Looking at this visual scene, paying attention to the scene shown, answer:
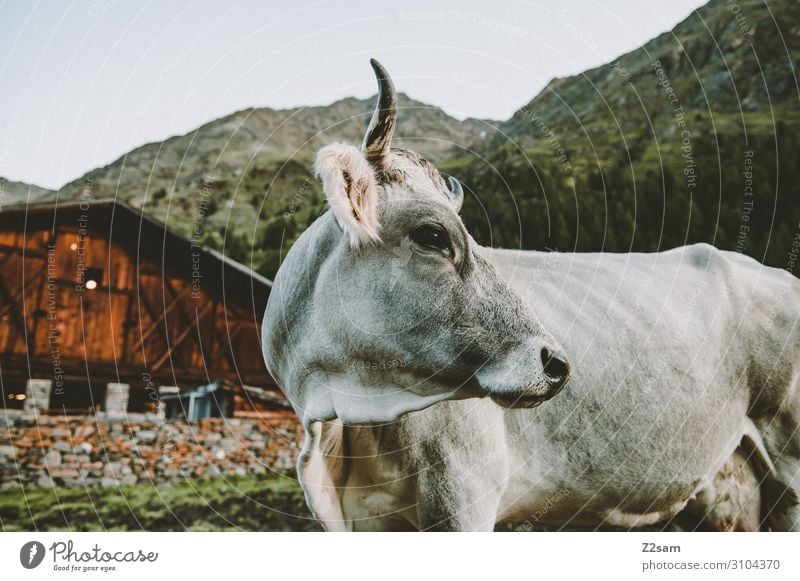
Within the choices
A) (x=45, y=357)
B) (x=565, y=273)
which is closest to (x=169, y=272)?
(x=45, y=357)

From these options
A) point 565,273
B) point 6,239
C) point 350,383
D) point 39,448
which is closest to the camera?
point 350,383

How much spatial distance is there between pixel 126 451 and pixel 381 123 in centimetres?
817

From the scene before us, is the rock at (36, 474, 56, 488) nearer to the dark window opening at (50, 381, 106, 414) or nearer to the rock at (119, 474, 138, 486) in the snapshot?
→ the rock at (119, 474, 138, 486)

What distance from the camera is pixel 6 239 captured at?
10414 millimetres

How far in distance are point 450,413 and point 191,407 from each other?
982 cm

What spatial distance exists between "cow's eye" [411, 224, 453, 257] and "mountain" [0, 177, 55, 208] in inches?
140

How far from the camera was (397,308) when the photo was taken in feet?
7.77

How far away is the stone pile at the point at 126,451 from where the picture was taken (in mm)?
8492

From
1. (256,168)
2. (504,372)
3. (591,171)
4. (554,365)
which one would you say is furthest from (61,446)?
(256,168)

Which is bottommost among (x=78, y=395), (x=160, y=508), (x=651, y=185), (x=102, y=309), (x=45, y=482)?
(x=160, y=508)

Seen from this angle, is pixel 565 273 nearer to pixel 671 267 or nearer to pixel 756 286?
pixel 671 267

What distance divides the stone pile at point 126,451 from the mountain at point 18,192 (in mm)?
2985

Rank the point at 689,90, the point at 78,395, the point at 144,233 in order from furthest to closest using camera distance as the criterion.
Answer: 1. the point at 689,90
2. the point at 144,233
3. the point at 78,395

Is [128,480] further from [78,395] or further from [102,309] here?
[102,309]
